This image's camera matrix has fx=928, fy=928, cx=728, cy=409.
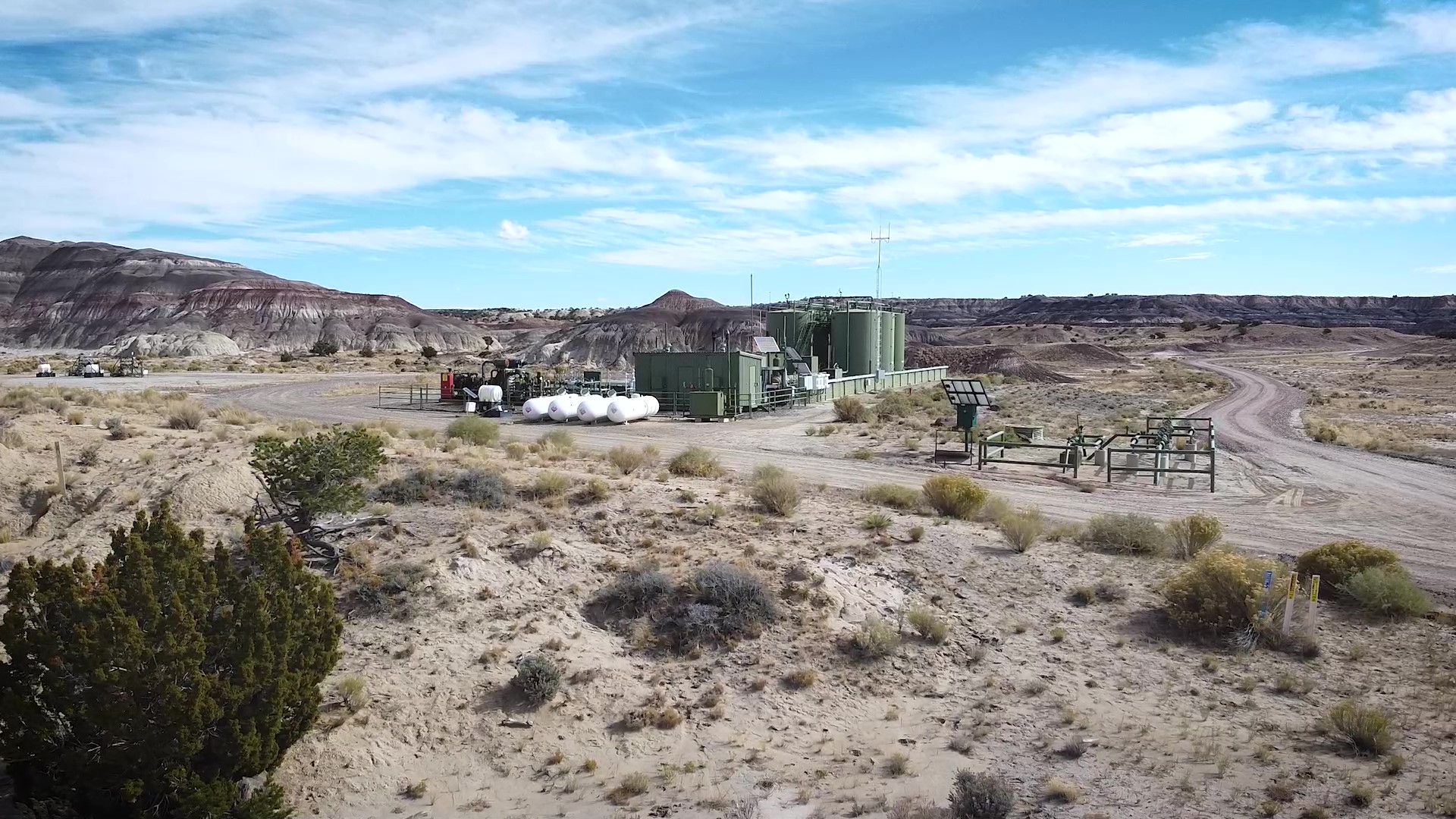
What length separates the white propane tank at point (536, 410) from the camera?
32.6m

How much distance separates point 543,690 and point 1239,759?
708cm

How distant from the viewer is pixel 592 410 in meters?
31.6

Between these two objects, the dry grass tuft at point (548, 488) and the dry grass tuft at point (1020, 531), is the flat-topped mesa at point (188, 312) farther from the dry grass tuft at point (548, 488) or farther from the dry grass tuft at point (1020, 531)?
the dry grass tuft at point (1020, 531)

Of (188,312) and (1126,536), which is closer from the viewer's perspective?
(1126,536)

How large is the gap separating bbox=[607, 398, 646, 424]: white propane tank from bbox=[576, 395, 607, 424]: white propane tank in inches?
8.2

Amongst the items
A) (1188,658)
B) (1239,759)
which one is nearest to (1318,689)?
(1188,658)

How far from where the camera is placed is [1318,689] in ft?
33.2

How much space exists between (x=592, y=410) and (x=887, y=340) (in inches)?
1034

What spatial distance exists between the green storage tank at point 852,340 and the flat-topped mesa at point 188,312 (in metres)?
70.2

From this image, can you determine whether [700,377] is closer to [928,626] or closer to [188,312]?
[928,626]

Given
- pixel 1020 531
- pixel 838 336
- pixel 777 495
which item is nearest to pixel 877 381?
pixel 838 336

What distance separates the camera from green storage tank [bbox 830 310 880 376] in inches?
1959

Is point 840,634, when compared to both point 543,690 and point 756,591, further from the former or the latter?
point 543,690

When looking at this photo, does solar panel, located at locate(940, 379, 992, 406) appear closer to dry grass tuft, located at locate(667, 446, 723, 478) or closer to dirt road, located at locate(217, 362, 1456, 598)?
dirt road, located at locate(217, 362, 1456, 598)
